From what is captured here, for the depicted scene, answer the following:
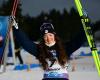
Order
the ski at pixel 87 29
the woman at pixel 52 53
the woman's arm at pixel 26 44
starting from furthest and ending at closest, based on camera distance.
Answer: the ski at pixel 87 29, the woman's arm at pixel 26 44, the woman at pixel 52 53

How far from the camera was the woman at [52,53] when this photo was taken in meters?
5.18

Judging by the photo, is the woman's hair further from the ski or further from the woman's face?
the ski

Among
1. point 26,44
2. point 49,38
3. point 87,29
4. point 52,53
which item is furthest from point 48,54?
point 87,29

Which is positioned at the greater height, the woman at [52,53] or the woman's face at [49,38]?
the woman's face at [49,38]

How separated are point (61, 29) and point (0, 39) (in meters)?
17.3

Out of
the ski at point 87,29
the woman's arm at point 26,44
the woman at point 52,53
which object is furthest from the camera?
the ski at point 87,29

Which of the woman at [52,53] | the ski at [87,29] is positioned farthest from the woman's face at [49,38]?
the ski at [87,29]

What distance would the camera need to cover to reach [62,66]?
17.1 ft

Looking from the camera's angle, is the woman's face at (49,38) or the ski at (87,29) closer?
the woman's face at (49,38)

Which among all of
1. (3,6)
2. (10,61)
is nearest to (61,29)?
(3,6)

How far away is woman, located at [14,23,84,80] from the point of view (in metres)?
5.18

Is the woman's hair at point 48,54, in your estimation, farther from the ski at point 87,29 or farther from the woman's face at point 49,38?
the ski at point 87,29

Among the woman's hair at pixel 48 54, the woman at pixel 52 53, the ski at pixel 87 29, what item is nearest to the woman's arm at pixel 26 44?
the woman at pixel 52 53

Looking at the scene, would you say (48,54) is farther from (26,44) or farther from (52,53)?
(26,44)
